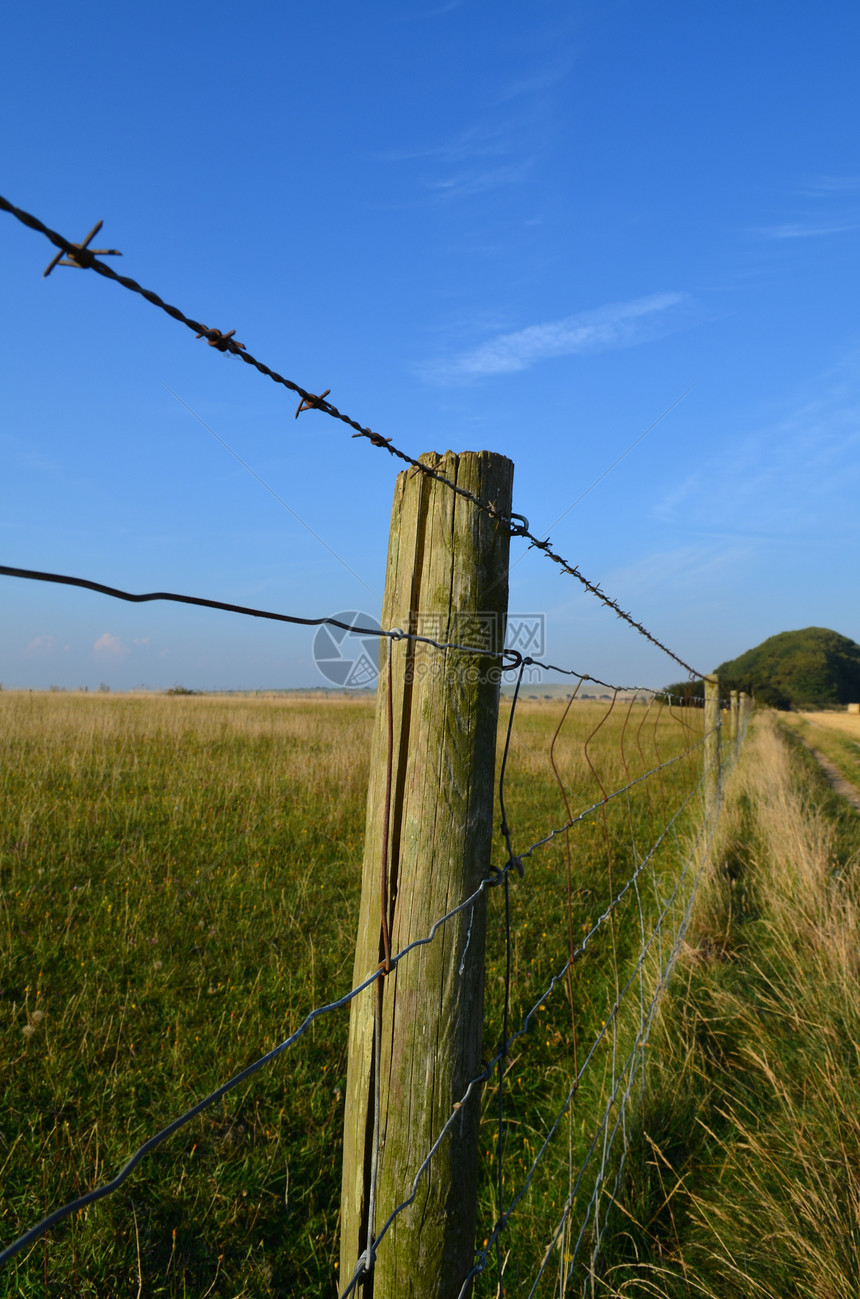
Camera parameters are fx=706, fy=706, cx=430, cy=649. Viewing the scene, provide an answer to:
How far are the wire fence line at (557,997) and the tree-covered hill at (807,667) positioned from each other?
7722cm

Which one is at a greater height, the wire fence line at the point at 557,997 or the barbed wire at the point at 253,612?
the barbed wire at the point at 253,612

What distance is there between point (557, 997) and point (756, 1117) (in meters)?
1.55

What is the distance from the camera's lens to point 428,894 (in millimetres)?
1312

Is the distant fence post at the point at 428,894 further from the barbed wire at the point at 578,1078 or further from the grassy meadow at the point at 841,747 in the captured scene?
the grassy meadow at the point at 841,747

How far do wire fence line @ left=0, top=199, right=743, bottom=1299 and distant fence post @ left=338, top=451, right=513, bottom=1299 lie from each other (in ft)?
0.07

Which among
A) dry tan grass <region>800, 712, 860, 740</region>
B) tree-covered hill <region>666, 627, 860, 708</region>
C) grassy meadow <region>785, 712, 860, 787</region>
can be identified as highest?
tree-covered hill <region>666, 627, 860, 708</region>

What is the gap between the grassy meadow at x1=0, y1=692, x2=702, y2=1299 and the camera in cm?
220

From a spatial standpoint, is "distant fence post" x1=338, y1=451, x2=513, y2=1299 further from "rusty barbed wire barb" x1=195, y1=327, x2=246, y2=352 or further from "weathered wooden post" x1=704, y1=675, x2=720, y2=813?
"weathered wooden post" x1=704, y1=675, x2=720, y2=813

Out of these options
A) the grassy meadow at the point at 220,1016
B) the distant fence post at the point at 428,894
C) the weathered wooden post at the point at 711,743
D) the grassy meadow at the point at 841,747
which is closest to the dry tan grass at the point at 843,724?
the grassy meadow at the point at 841,747

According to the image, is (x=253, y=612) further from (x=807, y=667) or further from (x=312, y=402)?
Answer: (x=807, y=667)

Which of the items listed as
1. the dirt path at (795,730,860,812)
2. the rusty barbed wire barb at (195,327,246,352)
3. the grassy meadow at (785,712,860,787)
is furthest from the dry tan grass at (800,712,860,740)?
the rusty barbed wire barb at (195,327,246,352)

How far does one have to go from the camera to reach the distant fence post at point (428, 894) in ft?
4.19

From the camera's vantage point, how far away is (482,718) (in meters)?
1.35

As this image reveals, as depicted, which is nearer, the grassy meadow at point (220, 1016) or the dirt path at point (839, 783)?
the grassy meadow at point (220, 1016)
